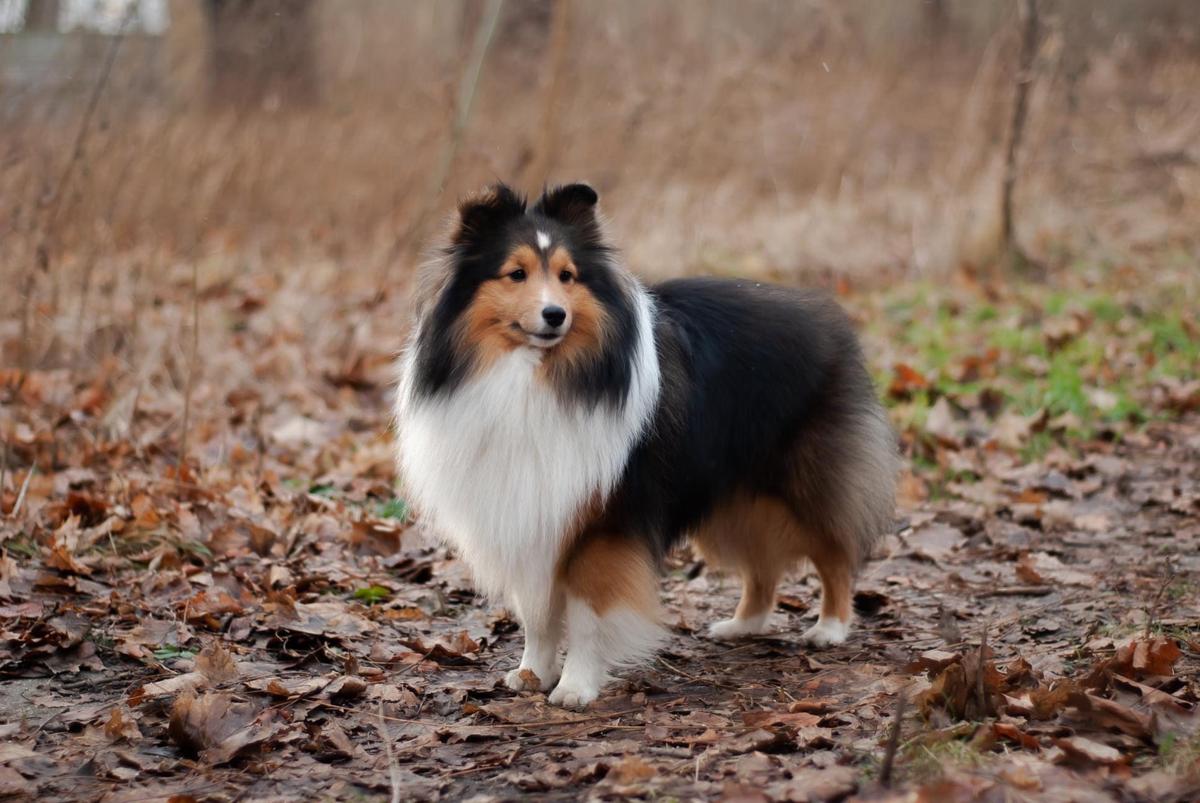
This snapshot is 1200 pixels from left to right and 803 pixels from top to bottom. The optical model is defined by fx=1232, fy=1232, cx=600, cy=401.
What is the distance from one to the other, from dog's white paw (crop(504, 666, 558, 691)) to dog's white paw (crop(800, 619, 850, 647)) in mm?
1102

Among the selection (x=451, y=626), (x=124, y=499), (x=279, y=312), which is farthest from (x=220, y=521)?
(x=279, y=312)

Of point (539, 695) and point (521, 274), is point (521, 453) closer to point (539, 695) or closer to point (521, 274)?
point (521, 274)

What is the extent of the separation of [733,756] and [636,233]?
8516 mm

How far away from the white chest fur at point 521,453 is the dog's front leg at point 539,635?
73 mm

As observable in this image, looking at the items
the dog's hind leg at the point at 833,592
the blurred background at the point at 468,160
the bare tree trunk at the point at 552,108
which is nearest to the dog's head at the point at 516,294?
the dog's hind leg at the point at 833,592

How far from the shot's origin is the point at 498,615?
5.09 meters

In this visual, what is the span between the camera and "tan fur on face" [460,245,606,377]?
13.3 ft

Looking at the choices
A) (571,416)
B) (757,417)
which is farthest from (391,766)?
(757,417)

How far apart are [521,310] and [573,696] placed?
1.31m

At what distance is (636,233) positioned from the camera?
11.5 m

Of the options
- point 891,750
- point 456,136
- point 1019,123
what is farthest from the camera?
point 1019,123

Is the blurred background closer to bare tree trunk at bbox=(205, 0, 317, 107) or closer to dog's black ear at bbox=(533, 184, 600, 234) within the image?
bare tree trunk at bbox=(205, 0, 317, 107)

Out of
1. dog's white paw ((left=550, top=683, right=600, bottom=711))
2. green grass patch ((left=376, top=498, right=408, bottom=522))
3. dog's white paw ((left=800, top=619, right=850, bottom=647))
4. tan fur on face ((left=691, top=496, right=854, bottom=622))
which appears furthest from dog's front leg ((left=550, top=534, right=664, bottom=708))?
green grass patch ((left=376, top=498, right=408, bottom=522))

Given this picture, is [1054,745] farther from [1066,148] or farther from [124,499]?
[1066,148]
